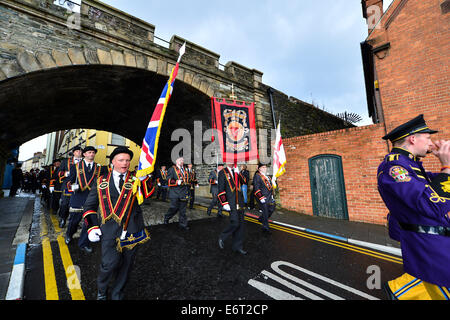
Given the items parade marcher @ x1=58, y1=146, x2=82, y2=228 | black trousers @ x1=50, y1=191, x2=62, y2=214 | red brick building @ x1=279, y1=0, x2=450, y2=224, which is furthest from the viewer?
black trousers @ x1=50, y1=191, x2=62, y2=214

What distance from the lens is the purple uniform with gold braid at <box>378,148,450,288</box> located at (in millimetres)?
1430

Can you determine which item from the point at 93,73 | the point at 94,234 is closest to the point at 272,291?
the point at 94,234

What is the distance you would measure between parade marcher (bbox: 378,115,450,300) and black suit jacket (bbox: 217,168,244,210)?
263cm

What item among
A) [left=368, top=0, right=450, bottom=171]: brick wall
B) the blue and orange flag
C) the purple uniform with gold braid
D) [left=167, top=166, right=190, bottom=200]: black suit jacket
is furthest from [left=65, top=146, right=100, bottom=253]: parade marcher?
[left=368, top=0, right=450, bottom=171]: brick wall

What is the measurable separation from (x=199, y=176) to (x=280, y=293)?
949 cm

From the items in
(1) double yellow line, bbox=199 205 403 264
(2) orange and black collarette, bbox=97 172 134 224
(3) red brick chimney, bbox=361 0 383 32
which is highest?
(3) red brick chimney, bbox=361 0 383 32

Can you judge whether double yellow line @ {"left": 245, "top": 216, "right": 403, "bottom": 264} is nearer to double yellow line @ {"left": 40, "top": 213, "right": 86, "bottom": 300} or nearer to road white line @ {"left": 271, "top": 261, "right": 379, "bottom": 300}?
road white line @ {"left": 271, "top": 261, "right": 379, "bottom": 300}

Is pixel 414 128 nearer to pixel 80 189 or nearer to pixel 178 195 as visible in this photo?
pixel 178 195

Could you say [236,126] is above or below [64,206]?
above

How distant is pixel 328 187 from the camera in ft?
23.9

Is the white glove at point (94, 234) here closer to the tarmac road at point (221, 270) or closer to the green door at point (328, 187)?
the tarmac road at point (221, 270)

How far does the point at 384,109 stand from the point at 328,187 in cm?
333

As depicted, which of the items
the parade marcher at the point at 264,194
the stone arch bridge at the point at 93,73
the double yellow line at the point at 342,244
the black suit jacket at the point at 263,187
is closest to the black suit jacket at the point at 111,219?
the parade marcher at the point at 264,194
